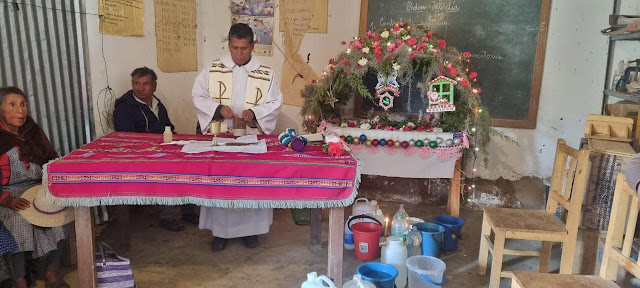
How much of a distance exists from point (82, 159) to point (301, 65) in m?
3.22

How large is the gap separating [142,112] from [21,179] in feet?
4.49

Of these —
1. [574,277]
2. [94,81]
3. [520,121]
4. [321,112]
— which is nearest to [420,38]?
[321,112]

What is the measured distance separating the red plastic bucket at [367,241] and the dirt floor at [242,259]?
0.09 m

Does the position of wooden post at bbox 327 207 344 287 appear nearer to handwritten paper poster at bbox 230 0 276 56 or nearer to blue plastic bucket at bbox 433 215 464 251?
blue plastic bucket at bbox 433 215 464 251

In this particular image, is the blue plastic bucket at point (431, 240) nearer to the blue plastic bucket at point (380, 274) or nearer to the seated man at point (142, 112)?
the blue plastic bucket at point (380, 274)

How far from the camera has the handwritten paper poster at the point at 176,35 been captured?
497 cm

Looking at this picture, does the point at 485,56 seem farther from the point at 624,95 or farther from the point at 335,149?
the point at 335,149

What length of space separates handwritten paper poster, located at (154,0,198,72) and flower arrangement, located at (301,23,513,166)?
1.67 m

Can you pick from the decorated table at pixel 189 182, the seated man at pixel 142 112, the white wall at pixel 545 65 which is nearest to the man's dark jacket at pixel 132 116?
the seated man at pixel 142 112

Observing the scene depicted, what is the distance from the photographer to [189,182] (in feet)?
9.14

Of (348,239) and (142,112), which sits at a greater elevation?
(142,112)

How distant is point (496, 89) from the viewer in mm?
5145

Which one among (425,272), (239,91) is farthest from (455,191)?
(239,91)

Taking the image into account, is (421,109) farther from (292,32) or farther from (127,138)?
(127,138)
